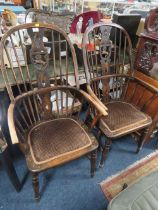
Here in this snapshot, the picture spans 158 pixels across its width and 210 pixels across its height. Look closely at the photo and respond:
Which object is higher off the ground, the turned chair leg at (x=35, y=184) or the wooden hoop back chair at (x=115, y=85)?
the wooden hoop back chair at (x=115, y=85)

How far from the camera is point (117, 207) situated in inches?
31.6

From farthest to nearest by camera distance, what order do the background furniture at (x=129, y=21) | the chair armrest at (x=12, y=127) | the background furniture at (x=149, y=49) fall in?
the background furniture at (x=129, y=21)
the background furniture at (x=149, y=49)
the chair armrest at (x=12, y=127)

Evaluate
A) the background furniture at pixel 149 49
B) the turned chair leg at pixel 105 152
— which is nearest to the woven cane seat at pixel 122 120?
the turned chair leg at pixel 105 152

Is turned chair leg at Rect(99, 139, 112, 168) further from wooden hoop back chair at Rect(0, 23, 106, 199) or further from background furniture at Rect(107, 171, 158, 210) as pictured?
background furniture at Rect(107, 171, 158, 210)

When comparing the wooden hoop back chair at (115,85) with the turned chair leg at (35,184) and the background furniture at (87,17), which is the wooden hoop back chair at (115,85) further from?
the turned chair leg at (35,184)

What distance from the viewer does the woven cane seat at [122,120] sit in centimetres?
122

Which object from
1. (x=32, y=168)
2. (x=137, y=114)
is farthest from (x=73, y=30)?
(x=32, y=168)

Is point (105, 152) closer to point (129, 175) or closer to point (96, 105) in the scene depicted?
point (129, 175)

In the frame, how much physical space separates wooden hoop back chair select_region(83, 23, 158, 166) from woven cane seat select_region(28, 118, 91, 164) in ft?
0.68

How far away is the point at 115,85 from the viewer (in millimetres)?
1648

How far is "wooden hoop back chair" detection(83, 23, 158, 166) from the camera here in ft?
4.10

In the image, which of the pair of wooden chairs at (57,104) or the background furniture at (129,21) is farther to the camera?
the background furniture at (129,21)

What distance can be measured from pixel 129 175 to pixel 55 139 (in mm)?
811

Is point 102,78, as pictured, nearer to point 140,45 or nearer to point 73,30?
point 140,45
